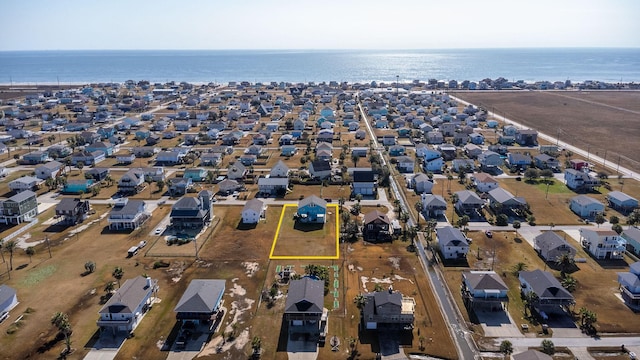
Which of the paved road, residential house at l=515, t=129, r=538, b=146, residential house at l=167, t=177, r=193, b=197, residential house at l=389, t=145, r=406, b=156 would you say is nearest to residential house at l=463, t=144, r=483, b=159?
residential house at l=389, t=145, r=406, b=156

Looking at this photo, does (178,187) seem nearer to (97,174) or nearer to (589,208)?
(97,174)

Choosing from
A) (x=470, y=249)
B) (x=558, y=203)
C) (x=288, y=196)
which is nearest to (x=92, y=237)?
(x=288, y=196)

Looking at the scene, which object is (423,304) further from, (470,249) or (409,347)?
(470,249)

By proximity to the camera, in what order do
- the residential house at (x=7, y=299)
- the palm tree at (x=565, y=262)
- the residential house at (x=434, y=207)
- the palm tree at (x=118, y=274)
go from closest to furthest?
the residential house at (x=7, y=299) → the palm tree at (x=118, y=274) → the palm tree at (x=565, y=262) → the residential house at (x=434, y=207)

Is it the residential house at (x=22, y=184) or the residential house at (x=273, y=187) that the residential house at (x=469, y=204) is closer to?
the residential house at (x=273, y=187)

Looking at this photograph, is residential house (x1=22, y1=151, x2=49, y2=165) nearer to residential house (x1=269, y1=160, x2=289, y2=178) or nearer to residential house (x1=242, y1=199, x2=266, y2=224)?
residential house (x1=269, y1=160, x2=289, y2=178)

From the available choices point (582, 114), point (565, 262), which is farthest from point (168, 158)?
point (582, 114)

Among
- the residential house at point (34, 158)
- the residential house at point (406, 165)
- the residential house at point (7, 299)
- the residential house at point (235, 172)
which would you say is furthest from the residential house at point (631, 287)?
the residential house at point (34, 158)
